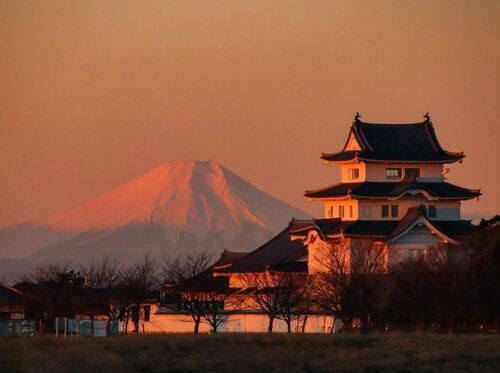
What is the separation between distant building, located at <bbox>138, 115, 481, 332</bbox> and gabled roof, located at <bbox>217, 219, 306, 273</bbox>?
26 centimetres

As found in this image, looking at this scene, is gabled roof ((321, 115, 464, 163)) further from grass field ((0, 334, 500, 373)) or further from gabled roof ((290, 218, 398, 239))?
grass field ((0, 334, 500, 373))

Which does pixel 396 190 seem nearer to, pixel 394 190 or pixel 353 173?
pixel 394 190

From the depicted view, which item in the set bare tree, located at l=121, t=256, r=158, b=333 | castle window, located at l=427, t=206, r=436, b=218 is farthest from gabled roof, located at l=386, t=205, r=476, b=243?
bare tree, located at l=121, t=256, r=158, b=333

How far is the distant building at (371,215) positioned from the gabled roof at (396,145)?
2.0 inches

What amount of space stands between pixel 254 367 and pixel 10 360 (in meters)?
6.79

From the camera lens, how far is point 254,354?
46875 millimetres

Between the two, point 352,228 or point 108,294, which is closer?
point 352,228

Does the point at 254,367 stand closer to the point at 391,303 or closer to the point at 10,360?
the point at 10,360

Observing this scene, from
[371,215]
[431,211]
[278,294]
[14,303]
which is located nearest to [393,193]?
[371,215]

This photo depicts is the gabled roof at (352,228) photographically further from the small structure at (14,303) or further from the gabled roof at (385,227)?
the small structure at (14,303)

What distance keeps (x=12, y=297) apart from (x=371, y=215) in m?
19.4

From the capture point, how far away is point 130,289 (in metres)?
77.0

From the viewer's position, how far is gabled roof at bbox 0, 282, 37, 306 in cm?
8131

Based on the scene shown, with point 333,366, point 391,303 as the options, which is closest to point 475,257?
point 391,303
